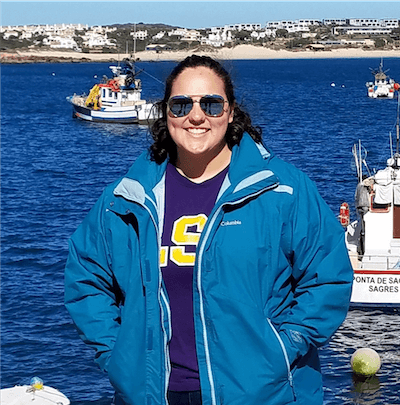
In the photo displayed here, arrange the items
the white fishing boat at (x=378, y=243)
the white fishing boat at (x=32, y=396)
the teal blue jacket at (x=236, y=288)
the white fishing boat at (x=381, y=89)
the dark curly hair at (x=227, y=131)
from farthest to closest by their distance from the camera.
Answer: the white fishing boat at (x=381, y=89) < the white fishing boat at (x=378, y=243) < the white fishing boat at (x=32, y=396) < the dark curly hair at (x=227, y=131) < the teal blue jacket at (x=236, y=288)

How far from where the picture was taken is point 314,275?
11.3ft

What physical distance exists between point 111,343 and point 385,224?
15541 millimetres

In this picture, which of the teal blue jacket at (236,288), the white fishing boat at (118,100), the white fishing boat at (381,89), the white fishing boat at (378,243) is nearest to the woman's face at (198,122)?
the teal blue jacket at (236,288)

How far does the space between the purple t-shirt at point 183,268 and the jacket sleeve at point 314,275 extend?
34 centimetres

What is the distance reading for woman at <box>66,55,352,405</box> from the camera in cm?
335

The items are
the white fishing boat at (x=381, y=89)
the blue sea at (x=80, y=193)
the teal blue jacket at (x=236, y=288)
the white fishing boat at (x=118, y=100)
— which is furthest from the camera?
the white fishing boat at (x=381, y=89)

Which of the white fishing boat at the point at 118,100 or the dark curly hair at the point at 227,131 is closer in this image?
the dark curly hair at the point at 227,131

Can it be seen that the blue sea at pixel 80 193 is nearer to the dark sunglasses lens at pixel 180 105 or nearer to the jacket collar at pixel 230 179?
the dark sunglasses lens at pixel 180 105

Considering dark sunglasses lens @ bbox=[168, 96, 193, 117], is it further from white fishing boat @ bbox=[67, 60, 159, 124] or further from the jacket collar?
white fishing boat @ bbox=[67, 60, 159, 124]

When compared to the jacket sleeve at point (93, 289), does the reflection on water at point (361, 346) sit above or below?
below

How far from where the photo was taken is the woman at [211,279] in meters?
3.35

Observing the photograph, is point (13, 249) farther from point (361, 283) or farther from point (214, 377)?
point (214, 377)

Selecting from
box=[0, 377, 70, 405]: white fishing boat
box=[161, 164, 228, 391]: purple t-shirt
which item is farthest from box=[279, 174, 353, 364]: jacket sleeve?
box=[0, 377, 70, 405]: white fishing boat

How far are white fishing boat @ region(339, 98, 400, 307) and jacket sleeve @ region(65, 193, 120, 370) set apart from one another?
14.3 metres
